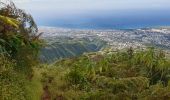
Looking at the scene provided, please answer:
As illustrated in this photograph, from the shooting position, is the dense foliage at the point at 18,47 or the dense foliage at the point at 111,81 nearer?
the dense foliage at the point at 18,47

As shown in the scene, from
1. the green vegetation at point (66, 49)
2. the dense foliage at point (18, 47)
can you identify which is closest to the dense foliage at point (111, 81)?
the dense foliage at point (18, 47)

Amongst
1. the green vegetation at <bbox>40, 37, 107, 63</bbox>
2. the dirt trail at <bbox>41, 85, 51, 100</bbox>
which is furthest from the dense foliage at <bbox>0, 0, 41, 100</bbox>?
the green vegetation at <bbox>40, 37, 107, 63</bbox>

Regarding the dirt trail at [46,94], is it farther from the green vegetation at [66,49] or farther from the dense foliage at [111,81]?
the green vegetation at [66,49]

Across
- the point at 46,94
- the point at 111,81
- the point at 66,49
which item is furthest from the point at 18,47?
the point at 66,49

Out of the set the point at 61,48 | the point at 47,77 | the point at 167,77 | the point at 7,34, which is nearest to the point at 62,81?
the point at 47,77

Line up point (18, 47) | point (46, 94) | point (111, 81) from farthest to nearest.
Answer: point (111, 81) < point (46, 94) < point (18, 47)

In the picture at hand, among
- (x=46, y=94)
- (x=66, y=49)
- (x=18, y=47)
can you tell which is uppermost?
(x=18, y=47)

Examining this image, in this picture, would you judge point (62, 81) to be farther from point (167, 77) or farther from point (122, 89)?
point (167, 77)

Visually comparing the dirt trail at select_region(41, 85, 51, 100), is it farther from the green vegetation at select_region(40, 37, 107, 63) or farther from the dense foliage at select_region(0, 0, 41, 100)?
the green vegetation at select_region(40, 37, 107, 63)

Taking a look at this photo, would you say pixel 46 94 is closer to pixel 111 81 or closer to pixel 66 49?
pixel 111 81
